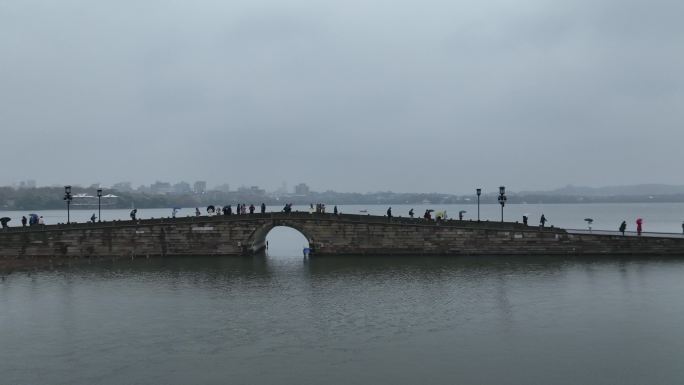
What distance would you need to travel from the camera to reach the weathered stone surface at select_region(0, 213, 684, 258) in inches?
1658

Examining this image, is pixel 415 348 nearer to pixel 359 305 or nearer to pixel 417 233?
pixel 359 305

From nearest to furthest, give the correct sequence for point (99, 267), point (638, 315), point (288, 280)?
point (638, 315) < point (288, 280) < point (99, 267)

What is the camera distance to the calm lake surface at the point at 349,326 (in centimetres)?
1689

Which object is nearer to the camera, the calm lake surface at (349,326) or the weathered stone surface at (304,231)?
the calm lake surface at (349,326)

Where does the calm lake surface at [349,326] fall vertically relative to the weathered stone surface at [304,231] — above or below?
below

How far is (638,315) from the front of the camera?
23.3 m

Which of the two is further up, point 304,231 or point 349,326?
point 304,231

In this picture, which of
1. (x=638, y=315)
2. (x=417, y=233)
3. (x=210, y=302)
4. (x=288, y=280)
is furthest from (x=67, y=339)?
(x=417, y=233)

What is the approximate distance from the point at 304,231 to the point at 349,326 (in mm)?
22872

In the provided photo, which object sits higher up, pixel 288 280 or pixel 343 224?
pixel 343 224

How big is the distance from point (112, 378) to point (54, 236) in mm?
31067

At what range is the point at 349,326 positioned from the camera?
72.0ft

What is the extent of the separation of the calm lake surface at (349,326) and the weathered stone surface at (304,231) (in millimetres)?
6006

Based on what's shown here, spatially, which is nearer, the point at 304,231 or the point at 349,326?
the point at 349,326
